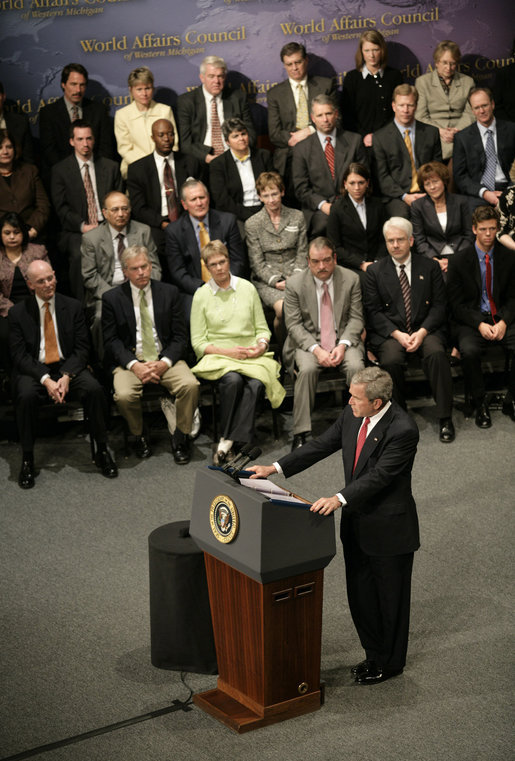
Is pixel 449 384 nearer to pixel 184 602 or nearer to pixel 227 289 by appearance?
pixel 227 289

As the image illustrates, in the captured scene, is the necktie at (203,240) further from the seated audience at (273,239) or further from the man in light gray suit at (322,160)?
the man in light gray suit at (322,160)

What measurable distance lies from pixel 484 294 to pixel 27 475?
3.37 m

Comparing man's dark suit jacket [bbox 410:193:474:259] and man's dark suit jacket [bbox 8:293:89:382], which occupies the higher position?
man's dark suit jacket [bbox 410:193:474:259]

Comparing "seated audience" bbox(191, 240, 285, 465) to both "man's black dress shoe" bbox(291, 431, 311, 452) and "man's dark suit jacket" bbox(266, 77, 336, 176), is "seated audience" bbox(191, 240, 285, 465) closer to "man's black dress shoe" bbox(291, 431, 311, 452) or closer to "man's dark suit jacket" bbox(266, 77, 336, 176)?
"man's black dress shoe" bbox(291, 431, 311, 452)

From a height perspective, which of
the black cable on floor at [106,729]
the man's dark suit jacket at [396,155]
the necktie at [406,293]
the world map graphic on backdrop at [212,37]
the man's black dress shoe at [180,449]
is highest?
the world map graphic on backdrop at [212,37]

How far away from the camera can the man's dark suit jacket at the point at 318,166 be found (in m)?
7.80

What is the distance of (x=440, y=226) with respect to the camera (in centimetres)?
754

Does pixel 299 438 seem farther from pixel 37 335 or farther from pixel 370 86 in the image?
pixel 370 86

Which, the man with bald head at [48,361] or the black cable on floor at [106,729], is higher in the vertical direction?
the man with bald head at [48,361]

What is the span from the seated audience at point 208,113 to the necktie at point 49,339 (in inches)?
83.3

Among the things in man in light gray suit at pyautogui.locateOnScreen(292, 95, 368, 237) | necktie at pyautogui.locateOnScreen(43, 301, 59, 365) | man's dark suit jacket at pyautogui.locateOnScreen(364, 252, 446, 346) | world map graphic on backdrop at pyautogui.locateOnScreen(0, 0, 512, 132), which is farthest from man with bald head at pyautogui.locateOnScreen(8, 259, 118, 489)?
world map graphic on backdrop at pyautogui.locateOnScreen(0, 0, 512, 132)

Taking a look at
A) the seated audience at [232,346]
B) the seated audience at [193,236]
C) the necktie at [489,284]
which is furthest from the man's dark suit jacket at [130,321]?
the necktie at [489,284]

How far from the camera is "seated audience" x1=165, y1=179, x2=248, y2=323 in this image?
715 centimetres

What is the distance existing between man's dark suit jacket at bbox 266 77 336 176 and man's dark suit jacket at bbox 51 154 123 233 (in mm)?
1391
